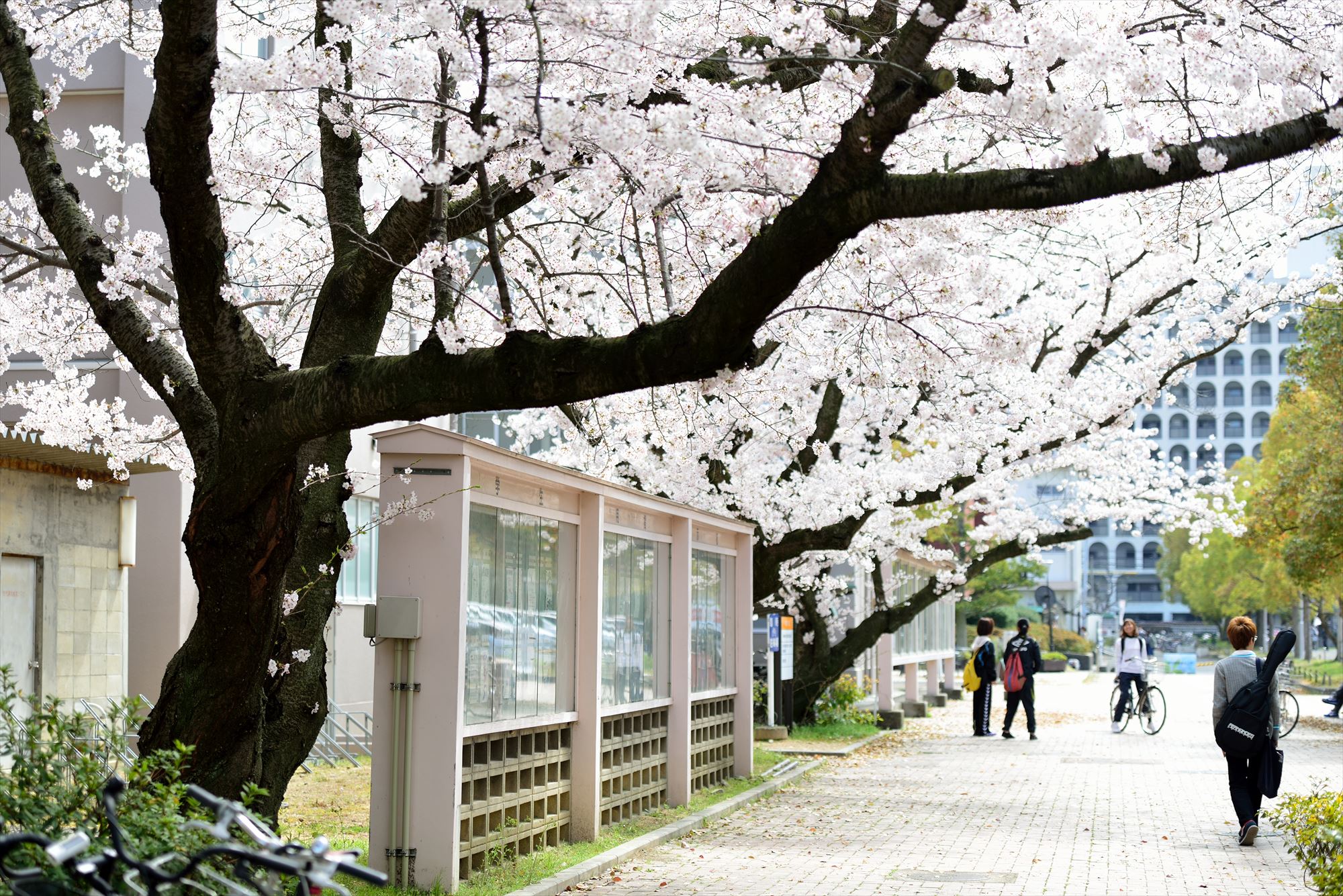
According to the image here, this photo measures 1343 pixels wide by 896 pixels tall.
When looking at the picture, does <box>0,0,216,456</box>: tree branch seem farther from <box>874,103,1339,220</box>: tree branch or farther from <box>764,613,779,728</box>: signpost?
<box>764,613,779,728</box>: signpost

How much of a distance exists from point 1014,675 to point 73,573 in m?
14.0

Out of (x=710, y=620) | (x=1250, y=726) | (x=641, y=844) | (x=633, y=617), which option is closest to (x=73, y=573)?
(x=633, y=617)

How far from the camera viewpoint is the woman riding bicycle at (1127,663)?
23.5 metres

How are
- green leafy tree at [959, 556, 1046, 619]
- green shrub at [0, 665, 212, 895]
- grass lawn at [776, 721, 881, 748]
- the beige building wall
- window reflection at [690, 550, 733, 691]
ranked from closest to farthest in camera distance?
green shrub at [0, 665, 212, 895]
the beige building wall
window reflection at [690, 550, 733, 691]
grass lawn at [776, 721, 881, 748]
green leafy tree at [959, 556, 1046, 619]

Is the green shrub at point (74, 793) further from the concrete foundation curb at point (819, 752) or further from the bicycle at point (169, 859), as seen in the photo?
the concrete foundation curb at point (819, 752)

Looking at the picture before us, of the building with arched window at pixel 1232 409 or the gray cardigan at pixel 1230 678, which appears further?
the building with arched window at pixel 1232 409

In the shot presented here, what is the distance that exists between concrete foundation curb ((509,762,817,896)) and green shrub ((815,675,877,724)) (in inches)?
277

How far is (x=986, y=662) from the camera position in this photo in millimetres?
22891

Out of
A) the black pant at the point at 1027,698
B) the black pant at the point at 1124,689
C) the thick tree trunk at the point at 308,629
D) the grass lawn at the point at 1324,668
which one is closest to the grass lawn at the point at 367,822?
the thick tree trunk at the point at 308,629

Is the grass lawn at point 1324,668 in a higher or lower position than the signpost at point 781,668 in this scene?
lower

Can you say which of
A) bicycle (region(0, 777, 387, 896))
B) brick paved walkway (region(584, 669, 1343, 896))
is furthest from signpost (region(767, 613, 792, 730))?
bicycle (region(0, 777, 387, 896))

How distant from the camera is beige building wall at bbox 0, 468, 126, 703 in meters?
14.5

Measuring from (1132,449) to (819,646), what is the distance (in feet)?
20.7

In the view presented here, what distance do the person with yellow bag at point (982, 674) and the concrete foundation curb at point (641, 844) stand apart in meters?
7.39
